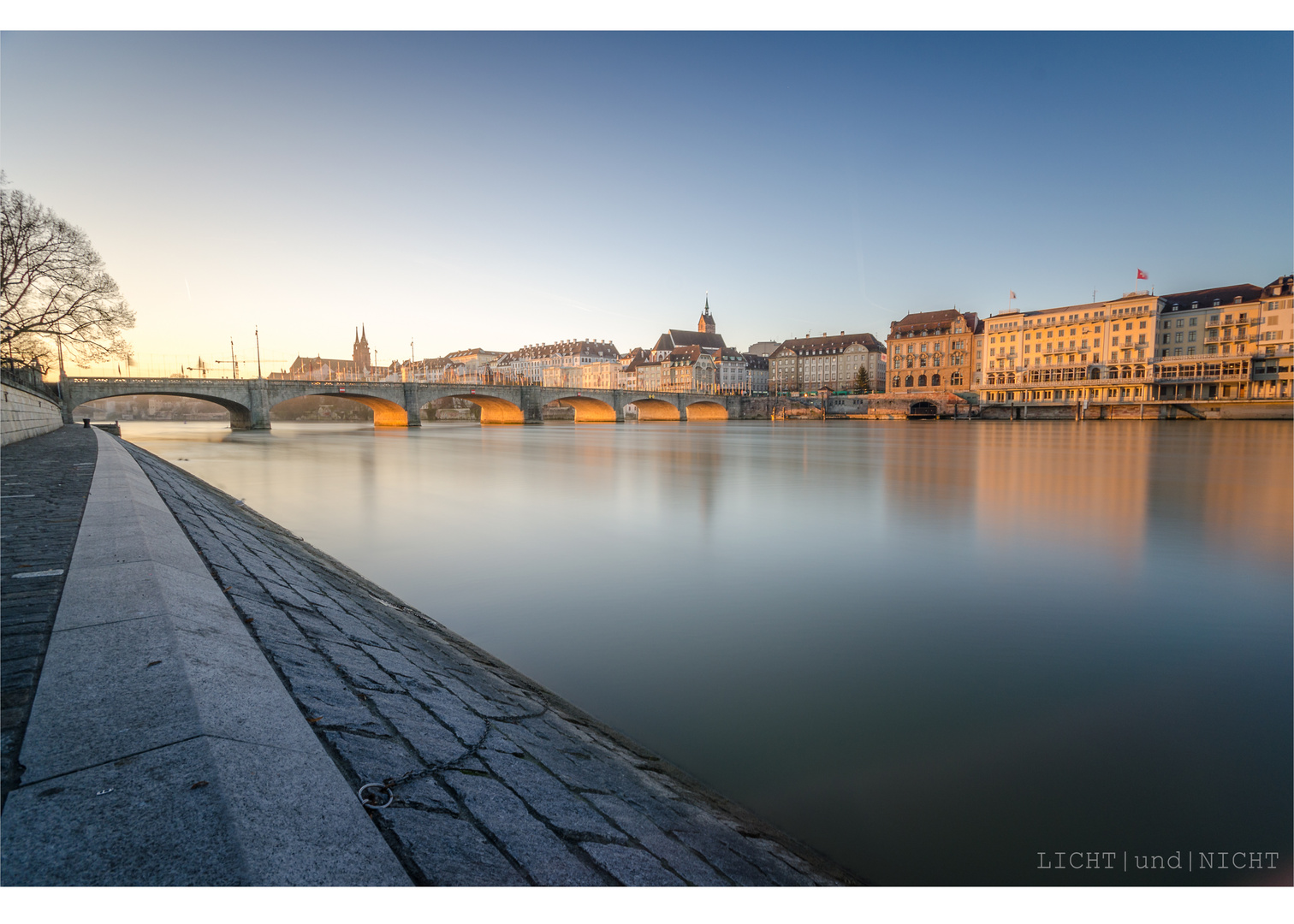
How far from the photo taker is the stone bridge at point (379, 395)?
4462 cm

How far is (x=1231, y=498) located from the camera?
621 inches

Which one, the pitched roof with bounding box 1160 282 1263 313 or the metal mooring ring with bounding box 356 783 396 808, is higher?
the pitched roof with bounding box 1160 282 1263 313

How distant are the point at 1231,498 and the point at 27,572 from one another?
72.2 feet

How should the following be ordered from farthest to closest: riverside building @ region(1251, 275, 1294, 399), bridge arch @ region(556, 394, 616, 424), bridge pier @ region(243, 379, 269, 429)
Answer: bridge arch @ region(556, 394, 616, 424), riverside building @ region(1251, 275, 1294, 399), bridge pier @ region(243, 379, 269, 429)

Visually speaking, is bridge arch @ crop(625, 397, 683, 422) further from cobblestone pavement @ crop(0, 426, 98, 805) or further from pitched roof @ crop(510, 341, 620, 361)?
cobblestone pavement @ crop(0, 426, 98, 805)

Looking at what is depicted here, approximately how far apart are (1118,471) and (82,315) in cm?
4355

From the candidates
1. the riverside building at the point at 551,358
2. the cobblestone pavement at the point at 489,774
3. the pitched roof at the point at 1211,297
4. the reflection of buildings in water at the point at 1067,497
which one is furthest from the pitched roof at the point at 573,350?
the cobblestone pavement at the point at 489,774

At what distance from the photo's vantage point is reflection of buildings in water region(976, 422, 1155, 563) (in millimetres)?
11141

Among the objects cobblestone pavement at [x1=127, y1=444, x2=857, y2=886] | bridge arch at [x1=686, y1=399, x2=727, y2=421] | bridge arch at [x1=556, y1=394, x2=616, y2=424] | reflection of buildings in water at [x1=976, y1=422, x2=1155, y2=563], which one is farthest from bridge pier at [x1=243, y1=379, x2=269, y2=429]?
bridge arch at [x1=686, y1=399, x2=727, y2=421]

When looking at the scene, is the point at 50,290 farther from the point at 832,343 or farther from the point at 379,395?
the point at 832,343

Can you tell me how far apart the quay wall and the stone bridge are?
70.2ft

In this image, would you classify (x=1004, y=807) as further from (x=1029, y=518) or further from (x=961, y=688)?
(x=1029, y=518)

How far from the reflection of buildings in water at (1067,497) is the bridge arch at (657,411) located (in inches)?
2700

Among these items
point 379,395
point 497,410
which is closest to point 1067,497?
point 379,395
